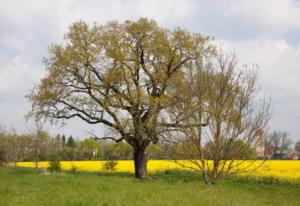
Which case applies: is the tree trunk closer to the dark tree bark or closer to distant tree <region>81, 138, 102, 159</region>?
the dark tree bark

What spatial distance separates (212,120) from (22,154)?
205 ft

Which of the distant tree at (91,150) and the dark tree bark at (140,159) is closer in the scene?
the dark tree bark at (140,159)

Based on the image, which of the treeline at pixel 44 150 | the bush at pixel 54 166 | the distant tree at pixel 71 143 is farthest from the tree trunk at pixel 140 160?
the distant tree at pixel 71 143

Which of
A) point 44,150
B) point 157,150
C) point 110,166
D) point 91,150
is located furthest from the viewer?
point 91,150

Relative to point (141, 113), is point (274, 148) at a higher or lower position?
lower

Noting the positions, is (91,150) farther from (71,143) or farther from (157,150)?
(157,150)

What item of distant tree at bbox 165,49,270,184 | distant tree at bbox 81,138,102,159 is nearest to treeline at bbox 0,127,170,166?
distant tree at bbox 81,138,102,159

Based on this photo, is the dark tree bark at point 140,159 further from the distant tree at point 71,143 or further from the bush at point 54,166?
the distant tree at point 71,143

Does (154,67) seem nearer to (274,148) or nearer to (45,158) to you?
(274,148)

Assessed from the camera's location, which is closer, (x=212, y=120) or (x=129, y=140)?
(x=212, y=120)

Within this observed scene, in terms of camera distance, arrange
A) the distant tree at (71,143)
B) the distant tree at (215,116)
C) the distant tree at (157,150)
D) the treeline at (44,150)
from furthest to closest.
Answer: the distant tree at (71,143) → the treeline at (44,150) → the distant tree at (157,150) → the distant tree at (215,116)

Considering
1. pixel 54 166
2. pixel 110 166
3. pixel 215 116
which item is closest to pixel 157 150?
pixel 110 166

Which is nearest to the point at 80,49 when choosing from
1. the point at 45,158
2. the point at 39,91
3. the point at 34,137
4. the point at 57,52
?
the point at 57,52

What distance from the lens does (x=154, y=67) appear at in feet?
108
